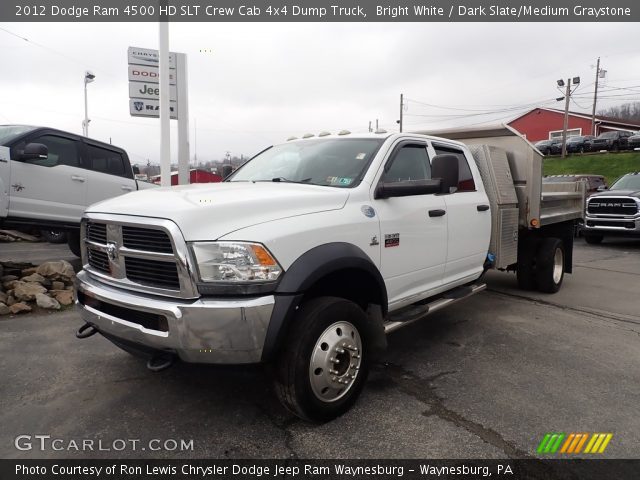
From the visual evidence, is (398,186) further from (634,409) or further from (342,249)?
(634,409)

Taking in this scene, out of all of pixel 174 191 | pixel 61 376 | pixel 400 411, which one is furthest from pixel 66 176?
pixel 400 411

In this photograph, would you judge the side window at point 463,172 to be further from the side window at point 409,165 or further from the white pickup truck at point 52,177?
the white pickup truck at point 52,177

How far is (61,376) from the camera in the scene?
3.68 m

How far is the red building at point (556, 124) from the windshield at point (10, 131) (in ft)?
161

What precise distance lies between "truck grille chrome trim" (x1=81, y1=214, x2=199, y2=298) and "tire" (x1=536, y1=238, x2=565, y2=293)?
5396 millimetres

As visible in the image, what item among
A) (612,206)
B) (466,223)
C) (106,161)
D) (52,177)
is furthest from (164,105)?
(612,206)

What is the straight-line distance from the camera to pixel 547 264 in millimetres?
6398

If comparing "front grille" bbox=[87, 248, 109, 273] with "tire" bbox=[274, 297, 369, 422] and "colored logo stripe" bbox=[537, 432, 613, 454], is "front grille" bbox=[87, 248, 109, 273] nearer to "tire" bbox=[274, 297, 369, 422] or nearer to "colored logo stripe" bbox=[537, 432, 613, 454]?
"tire" bbox=[274, 297, 369, 422]

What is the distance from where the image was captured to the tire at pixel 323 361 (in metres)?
2.71

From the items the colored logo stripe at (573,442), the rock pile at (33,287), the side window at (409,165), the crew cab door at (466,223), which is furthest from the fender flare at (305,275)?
the rock pile at (33,287)

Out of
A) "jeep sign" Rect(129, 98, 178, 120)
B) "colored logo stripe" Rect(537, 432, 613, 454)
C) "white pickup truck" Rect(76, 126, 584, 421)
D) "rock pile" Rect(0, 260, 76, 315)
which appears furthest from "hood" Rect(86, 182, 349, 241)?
"jeep sign" Rect(129, 98, 178, 120)

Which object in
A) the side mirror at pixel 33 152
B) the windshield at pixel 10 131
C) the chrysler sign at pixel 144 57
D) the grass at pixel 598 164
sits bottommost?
the side mirror at pixel 33 152

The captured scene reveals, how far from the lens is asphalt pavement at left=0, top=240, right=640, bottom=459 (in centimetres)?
277

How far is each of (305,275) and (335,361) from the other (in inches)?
25.0
